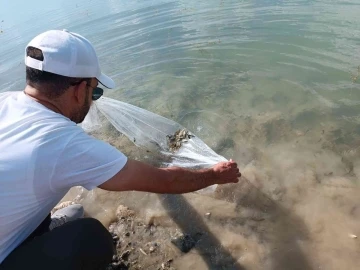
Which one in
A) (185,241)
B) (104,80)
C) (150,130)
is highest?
(104,80)

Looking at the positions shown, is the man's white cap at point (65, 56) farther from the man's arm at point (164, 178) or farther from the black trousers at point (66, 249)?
the black trousers at point (66, 249)

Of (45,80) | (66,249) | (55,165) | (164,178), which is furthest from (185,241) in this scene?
(45,80)

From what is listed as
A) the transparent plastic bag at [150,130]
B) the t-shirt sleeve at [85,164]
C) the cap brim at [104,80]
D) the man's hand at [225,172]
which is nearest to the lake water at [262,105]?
the transparent plastic bag at [150,130]

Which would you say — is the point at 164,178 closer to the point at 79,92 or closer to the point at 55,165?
the point at 55,165

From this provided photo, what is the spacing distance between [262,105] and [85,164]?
3189 mm

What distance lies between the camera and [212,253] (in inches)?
106

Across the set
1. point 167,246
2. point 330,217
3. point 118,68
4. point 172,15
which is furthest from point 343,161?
point 172,15

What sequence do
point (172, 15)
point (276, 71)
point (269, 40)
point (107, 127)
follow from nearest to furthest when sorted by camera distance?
point (107, 127) < point (276, 71) < point (269, 40) < point (172, 15)

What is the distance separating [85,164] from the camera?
184cm

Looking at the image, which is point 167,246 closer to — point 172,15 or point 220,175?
point 220,175

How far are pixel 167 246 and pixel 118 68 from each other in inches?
180

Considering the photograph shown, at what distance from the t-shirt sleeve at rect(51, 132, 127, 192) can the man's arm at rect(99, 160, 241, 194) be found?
0.20 ft

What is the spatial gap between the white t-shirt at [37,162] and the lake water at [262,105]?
1.24 metres

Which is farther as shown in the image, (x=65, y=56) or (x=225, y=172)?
(x=225, y=172)
